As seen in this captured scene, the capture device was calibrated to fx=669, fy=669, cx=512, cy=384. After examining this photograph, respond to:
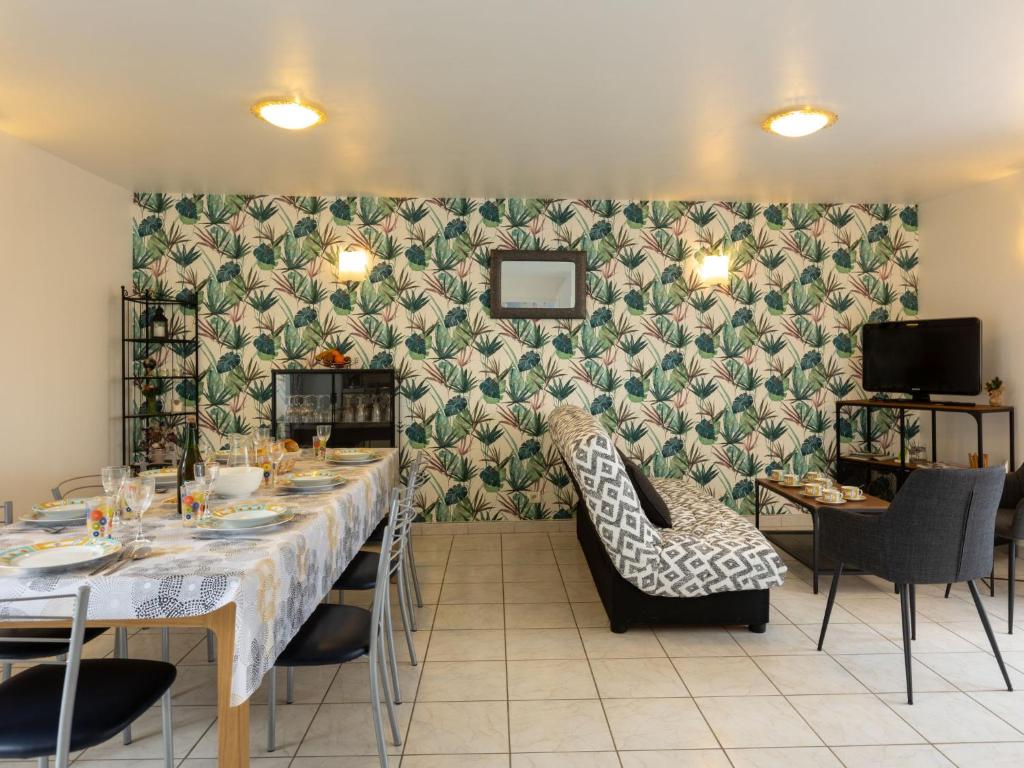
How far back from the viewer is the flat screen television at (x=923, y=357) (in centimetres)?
452

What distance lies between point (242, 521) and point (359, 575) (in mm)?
786

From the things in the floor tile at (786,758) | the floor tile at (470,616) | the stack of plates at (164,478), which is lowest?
the floor tile at (786,758)

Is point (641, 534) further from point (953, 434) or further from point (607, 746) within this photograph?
point (953, 434)

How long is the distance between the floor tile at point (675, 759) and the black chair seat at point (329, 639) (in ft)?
3.12

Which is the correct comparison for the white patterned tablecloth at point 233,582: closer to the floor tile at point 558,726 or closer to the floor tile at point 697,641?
the floor tile at point 558,726

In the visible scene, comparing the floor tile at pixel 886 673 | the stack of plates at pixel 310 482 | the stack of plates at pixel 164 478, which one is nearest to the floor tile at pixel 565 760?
the floor tile at pixel 886 673

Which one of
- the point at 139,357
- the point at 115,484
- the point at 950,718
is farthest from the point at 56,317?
the point at 950,718

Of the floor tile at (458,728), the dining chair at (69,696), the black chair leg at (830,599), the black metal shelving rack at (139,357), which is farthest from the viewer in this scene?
the black metal shelving rack at (139,357)

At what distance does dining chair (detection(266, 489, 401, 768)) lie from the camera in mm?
2055

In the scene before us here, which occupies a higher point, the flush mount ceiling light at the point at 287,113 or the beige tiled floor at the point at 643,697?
the flush mount ceiling light at the point at 287,113

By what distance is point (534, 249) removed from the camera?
5.20m

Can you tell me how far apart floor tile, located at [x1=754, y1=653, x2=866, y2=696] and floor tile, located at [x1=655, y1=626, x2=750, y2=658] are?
163 mm

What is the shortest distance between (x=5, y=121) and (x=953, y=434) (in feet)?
21.2

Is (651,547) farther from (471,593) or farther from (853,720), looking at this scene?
(471,593)
